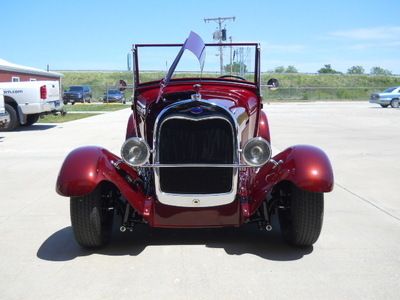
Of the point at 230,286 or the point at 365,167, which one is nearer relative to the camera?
the point at 230,286

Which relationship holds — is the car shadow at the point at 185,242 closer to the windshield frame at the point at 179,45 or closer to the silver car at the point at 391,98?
the windshield frame at the point at 179,45

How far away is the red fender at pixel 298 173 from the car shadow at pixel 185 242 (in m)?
Result: 0.43

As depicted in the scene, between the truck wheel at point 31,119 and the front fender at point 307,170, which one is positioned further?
the truck wheel at point 31,119

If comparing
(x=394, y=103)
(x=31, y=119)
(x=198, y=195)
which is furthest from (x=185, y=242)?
(x=394, y=103)

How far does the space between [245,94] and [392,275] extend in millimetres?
2262

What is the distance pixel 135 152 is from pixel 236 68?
2649 millimetres

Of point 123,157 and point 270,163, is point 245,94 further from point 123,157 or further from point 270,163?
point 123,157

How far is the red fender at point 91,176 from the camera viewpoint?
4.09 meters

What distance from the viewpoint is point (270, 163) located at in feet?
14.8

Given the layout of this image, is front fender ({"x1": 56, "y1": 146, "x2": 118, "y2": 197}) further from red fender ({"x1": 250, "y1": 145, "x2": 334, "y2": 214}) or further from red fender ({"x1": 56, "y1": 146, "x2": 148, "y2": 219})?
red fender ({"x1": 250, "y1": 145, "x2": 334, "y2": 214})

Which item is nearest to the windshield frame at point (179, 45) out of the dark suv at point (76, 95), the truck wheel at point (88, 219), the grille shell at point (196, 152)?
the grille shell at point (196, 152)

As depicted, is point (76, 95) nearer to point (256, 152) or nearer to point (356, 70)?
point (256, 152)

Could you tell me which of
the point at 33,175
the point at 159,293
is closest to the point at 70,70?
the point at 33,175

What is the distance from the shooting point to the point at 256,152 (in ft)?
13.8
